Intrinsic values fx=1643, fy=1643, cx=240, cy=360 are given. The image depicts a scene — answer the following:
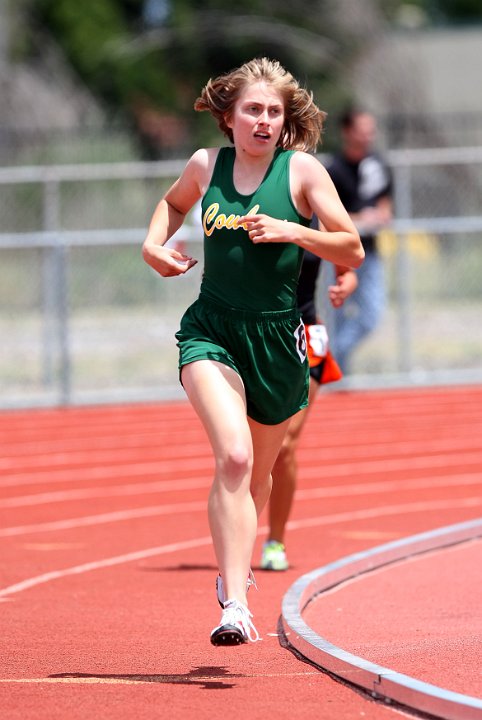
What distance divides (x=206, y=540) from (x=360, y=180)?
20.9 ft

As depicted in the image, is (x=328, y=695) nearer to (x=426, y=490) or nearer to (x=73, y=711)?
(x=73, y=711)

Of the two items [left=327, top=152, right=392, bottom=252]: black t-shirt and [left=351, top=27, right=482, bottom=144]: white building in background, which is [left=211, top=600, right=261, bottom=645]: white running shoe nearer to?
[left=327, top=152, right=392, bottom=252]: black t-shirt

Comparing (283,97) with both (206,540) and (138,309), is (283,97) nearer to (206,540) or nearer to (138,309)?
(206,540)

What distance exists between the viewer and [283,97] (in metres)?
6.43

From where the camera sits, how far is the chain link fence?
17.7m

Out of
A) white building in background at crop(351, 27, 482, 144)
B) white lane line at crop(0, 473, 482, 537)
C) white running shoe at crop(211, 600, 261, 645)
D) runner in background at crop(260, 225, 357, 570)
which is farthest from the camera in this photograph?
white building in background at crop(351, 27, 482, 144)

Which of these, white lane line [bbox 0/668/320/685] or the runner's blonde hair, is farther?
the runner's blonde hair

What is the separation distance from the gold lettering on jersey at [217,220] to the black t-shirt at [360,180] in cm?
883

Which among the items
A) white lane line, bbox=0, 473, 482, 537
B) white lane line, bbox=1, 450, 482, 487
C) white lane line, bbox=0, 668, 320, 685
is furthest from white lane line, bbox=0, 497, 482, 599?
white lane line, bbox=0, 668, 320, 685

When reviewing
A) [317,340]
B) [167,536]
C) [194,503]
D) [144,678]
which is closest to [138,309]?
[194,503]

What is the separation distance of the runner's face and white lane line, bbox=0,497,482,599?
2.87m

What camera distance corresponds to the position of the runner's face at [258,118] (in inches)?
249

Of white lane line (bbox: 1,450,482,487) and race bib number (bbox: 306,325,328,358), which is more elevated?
race bib number (bbox: 306,325,328,358)

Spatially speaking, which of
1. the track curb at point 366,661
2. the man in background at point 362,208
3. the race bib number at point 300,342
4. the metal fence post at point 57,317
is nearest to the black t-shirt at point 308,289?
the track curb at point 366,661
